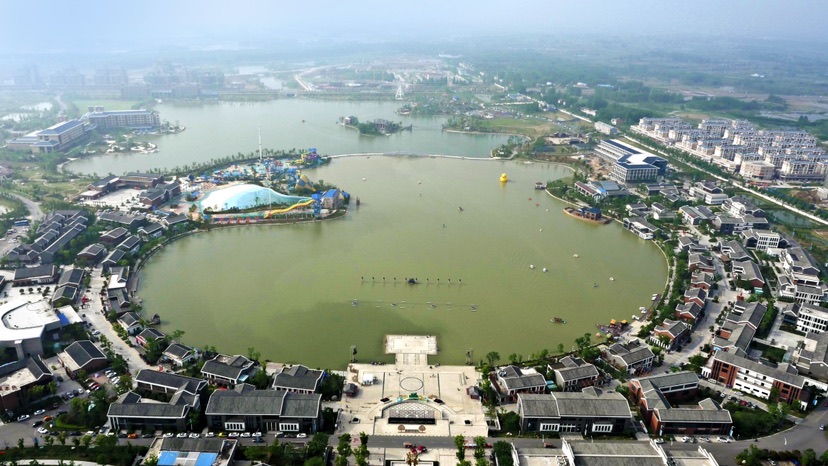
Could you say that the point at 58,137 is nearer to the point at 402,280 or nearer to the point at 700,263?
the point at 402,280

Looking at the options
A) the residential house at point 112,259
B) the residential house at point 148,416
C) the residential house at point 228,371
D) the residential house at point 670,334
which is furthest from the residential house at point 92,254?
the residential house at point 670,334

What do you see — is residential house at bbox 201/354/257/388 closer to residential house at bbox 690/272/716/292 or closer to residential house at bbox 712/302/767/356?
residential house at bbox 712/302/767/356

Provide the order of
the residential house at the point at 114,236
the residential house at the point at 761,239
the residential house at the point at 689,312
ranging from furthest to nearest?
the residential house at the point at 761,239, the residential house at the point at 114,236, the residential house at the point at 689,312

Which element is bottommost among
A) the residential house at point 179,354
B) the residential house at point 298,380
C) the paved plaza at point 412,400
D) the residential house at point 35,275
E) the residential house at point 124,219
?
the paved plaza at point 412,400

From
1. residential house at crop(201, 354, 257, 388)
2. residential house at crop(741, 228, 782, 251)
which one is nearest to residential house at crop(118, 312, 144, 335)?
residential house at crop(201, 354, 257, 388)

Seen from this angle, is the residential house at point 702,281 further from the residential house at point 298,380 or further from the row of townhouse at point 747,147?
the row of townhouse at point 747,147

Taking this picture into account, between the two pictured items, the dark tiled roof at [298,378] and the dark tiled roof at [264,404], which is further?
the dark tiled roof at [298,378]
